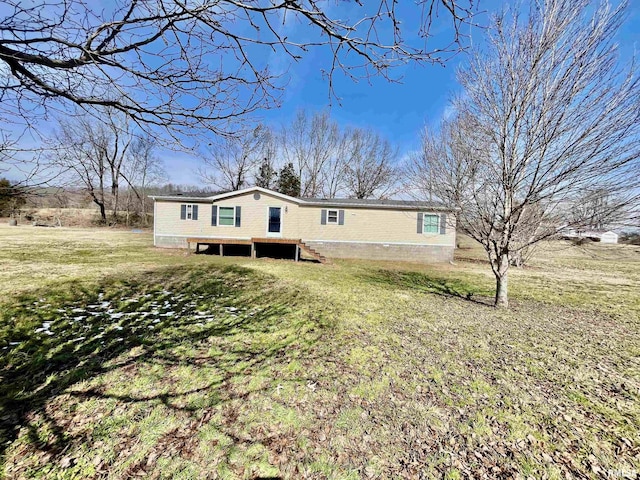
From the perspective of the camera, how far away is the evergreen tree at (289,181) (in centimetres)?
2988

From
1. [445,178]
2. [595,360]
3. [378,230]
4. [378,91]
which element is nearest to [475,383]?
[595,360]

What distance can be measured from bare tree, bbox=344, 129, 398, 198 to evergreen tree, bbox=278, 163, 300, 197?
532cm

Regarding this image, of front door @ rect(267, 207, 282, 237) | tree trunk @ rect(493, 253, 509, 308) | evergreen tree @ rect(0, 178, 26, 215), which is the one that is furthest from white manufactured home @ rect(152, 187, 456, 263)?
evergreen tree @ rect(0, 178, 26, 215)

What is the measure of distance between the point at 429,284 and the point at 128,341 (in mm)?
8126

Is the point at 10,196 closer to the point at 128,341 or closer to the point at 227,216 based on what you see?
the point at 128,341

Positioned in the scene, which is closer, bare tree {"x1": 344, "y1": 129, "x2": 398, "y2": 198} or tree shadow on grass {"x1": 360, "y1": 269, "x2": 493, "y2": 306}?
tree shadow on grass {"x1": 360, "y1": 269, "x2": 493, "y2": 306}

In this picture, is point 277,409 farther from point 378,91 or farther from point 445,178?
point 445,178

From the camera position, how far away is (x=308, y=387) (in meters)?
3.12

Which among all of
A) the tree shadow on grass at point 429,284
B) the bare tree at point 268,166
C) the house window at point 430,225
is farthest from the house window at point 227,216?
the bare tree at point 268,166

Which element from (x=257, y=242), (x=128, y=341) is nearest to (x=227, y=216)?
(x=257, y=242)

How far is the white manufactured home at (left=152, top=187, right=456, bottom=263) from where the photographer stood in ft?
47.3

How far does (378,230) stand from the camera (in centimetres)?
1457

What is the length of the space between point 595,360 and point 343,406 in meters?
3.82

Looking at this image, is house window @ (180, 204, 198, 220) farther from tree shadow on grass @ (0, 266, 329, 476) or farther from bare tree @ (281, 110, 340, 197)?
bare tree @ (281, 110, 340, 197)
